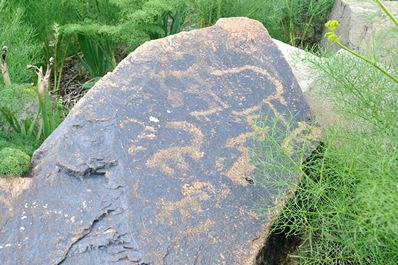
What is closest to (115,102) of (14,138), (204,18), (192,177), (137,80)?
(137,80)

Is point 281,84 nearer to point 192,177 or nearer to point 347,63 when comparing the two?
point 347,63

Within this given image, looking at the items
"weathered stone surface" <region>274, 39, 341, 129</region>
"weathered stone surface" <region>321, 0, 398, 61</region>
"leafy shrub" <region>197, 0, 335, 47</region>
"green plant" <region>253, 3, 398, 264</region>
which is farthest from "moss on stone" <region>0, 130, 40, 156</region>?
"weathered stone surface" <region>321, 0, 398, 61</region>

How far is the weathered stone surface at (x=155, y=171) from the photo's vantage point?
5.41 feet

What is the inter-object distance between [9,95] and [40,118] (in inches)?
12.6

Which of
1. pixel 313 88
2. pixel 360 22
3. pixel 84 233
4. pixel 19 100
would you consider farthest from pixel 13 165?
pixel 360 22

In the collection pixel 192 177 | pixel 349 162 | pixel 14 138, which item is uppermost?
pixel 349 162

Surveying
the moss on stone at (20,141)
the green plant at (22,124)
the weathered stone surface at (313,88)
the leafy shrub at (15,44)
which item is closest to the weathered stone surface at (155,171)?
the weathered stone surface at (313,88)

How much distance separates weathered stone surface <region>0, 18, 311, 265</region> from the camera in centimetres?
165

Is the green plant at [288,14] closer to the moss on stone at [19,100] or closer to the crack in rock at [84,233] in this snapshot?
the moss on stone at [19,100]

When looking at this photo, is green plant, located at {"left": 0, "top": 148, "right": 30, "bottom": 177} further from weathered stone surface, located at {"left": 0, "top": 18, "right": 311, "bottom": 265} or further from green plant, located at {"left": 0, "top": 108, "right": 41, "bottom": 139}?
green plant, located at {"left": 0, "top": 108, "right": 41, "bottom": 139}

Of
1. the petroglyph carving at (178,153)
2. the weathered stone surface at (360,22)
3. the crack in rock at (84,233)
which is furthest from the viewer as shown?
the weathered stone surface at (360,22)

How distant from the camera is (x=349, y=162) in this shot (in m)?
1.67

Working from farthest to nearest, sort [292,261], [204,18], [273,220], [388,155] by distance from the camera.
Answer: [204,18] < [292,261] < [273,220] < [388,155]

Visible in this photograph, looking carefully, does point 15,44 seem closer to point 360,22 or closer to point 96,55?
point 96,55
